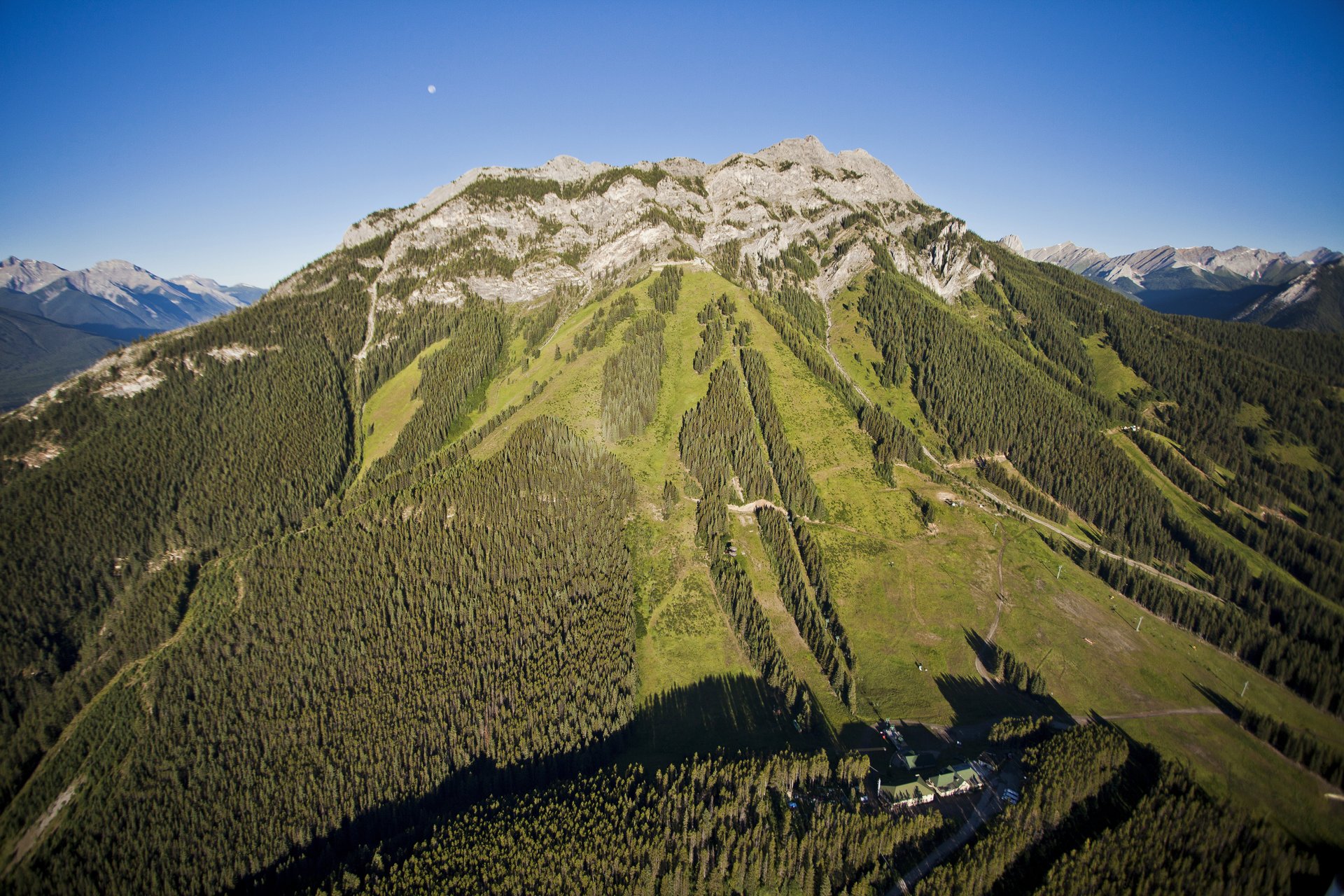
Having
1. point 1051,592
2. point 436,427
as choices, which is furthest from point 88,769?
point 1051,592

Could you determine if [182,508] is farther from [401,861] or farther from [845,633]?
[845,633]

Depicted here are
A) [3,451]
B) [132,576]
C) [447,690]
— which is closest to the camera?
[447,690]

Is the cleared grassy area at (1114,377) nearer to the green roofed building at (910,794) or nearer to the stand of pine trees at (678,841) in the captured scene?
the green roofed building at (910,794)

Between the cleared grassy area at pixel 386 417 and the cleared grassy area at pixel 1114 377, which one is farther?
the cleared grassy area at pixel 1114 377

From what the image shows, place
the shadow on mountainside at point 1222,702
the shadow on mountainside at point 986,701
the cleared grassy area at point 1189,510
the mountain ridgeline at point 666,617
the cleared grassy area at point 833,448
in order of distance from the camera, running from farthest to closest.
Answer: the cleared grassy area at point 1189,510 → the cleared grassy area at point 833,448 → the shadow on mountainside at point 1222,702 → the shadow on mountainside at point 986,701 → the mountain ridgeline at point 666,617

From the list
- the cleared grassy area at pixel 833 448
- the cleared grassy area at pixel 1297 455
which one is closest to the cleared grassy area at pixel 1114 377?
the cleared grassy area at pixel 1297 455

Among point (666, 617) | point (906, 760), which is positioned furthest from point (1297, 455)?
point (666, 617)
